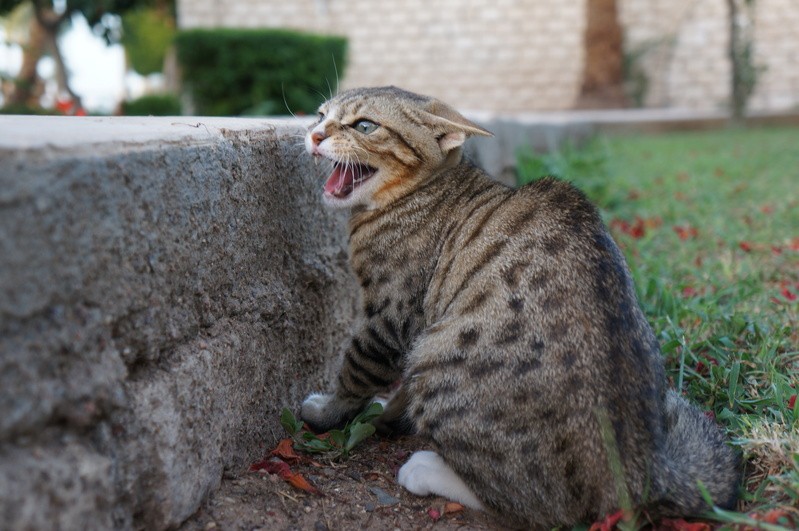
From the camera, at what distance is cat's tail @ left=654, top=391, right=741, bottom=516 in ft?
6.75

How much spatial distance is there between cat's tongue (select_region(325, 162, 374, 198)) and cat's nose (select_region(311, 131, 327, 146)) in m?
0.12

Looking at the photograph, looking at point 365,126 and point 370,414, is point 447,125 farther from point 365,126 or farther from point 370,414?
point 370,414

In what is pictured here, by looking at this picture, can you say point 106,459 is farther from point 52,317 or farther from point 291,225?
point 291,225

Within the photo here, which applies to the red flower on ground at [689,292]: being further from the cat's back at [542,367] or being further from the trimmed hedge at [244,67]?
the trimmed hedge at [244,67]

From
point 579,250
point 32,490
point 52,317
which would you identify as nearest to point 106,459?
point 32,490

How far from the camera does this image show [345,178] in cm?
279

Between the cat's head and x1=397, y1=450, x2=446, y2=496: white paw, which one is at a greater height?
the cat's head

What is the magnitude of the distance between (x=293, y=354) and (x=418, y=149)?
84 cm

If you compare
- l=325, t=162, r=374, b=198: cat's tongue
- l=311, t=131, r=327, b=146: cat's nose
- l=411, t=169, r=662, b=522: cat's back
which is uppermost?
l=311, t=131, r=327, b=146: cat's nose

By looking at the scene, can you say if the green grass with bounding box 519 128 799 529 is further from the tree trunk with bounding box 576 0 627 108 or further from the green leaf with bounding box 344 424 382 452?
the tree trunk with bounding box 576 0 627 108

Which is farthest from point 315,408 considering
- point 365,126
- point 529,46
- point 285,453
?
point 529,46

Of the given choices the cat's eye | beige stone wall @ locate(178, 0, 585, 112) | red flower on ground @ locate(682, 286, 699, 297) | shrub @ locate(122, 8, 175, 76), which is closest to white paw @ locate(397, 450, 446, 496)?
the cat's eye

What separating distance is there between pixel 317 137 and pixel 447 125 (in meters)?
0.46

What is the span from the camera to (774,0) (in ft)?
58.0
